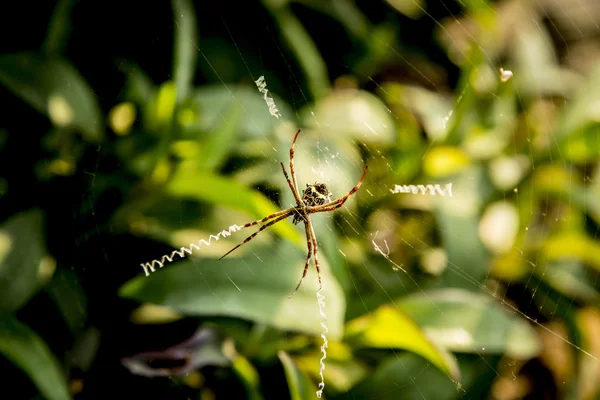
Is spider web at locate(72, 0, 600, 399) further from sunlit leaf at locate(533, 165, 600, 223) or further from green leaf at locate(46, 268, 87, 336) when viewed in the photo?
green leaf at locate(46, 268, 87, 336)

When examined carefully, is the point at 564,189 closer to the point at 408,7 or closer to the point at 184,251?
the point at 408,7

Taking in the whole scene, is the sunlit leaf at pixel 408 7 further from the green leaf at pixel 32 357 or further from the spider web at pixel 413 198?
the green leaf at pixel 32 357

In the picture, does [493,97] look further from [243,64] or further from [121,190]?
[121,190]

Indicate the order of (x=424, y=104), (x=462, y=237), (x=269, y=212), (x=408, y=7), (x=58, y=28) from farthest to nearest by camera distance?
1. (x=408, y=7)
2. (x=424, y=104)
3. (x=462, y=237)
4. (x=58, y=28)
5. (x=269, y=212)

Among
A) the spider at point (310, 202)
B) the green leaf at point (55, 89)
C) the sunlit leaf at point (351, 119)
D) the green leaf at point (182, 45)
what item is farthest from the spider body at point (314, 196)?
the green leaf at point (55, 89)

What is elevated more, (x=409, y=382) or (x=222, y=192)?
(x=222, y=192)

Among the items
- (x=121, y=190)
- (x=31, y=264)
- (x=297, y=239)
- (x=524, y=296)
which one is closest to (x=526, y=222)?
(x=524, y=296)

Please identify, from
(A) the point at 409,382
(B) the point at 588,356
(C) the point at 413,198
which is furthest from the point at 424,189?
(B) the point at 588,356
